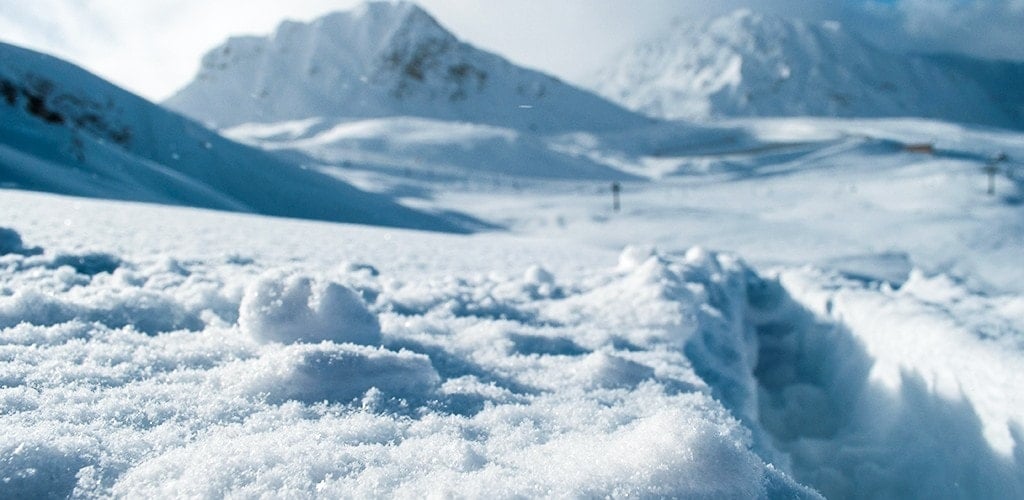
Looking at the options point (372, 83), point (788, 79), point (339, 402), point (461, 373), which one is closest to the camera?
point (339, 402)

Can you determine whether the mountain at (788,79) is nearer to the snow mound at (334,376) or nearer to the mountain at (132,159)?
the mountain at (132,159)

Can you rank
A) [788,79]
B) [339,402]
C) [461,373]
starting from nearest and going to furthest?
1. [339,402]
2. [461,373]
3. [788,79]

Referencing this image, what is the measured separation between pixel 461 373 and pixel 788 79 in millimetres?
139445

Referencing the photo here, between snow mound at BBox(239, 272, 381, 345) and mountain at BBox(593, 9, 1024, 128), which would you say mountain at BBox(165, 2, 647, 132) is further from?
mountain at BBox(593, 9, 1024, 128)

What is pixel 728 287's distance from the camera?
4.63 m

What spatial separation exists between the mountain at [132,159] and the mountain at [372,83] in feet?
108

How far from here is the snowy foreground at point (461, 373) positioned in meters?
1.13

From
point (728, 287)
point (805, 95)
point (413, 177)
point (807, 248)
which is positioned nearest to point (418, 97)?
point (413, 177)

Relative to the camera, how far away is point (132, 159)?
42.1 ft

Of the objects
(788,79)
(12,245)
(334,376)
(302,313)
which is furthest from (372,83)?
(788,79)

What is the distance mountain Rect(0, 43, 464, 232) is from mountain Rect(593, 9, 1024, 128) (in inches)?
4042

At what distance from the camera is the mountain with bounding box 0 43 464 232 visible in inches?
425

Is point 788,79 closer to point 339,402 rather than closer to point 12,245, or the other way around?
point 12,245

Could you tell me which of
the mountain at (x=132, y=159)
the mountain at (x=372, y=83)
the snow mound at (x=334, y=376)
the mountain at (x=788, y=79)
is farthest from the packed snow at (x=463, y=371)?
the mountain at (x=788, y=79)
